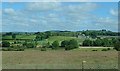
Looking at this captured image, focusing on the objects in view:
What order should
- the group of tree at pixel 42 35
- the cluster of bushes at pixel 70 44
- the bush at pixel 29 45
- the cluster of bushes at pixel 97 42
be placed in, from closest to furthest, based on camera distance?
the cluster of bushes at pixel 97 42 < the bush at pixel 29 45 < the cluster of bushes at pixel 70 44 < the group of tree at pixel 42 35

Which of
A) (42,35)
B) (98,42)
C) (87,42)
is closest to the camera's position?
(98,42)

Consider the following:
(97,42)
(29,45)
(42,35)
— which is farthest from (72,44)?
(29,45)

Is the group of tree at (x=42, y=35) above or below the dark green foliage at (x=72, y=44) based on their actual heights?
above

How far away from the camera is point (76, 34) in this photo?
29375 millimetres

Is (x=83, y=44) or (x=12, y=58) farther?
(x=83, y=44)

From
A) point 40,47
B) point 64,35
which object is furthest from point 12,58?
point 64,35

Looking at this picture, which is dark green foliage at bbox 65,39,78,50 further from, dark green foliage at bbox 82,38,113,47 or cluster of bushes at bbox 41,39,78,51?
dark green foliage at bbox 82,38,113,47

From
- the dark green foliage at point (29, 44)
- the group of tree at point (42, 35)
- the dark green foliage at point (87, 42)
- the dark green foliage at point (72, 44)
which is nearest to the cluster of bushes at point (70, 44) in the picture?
the dark green foliage at point (72, 44)

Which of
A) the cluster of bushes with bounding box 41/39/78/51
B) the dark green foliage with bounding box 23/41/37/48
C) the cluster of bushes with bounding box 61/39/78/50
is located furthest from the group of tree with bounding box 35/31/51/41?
the cluster of bushes with bounding box 61/39/78/50

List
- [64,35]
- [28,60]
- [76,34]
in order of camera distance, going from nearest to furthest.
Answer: [28,60] < [76,34] < [64,35]

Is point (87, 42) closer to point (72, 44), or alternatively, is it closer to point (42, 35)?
point (72, 44)

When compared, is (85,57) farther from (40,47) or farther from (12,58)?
(40,47)

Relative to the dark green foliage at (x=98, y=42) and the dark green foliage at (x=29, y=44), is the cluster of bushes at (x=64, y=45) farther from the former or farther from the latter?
the dark green foliage at (x=98, y=42)

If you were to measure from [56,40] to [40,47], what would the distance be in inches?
133
